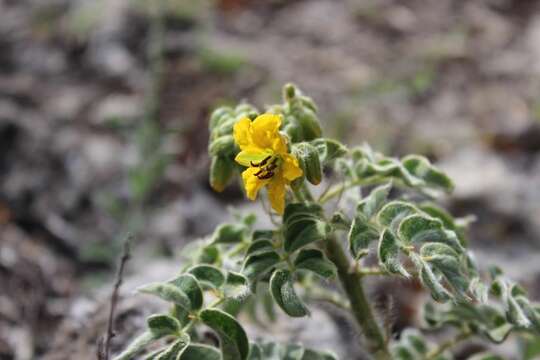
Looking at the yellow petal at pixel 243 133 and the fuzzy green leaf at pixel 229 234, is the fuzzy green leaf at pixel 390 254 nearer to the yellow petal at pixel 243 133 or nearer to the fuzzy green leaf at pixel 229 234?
the yellow petal at pixel 243 133

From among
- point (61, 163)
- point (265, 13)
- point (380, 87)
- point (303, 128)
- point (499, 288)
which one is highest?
point (265, 13)

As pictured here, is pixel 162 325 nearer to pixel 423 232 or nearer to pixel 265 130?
pixel 265 130

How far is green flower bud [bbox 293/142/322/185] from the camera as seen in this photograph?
5.25ft

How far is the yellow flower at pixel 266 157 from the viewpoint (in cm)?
160

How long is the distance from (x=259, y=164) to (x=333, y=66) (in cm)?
342

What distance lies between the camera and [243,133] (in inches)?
63.9

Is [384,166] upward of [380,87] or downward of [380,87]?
downward

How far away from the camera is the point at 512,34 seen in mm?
5105

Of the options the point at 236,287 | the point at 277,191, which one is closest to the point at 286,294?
the point at 236,287

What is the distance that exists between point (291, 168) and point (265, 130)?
4.0 inches

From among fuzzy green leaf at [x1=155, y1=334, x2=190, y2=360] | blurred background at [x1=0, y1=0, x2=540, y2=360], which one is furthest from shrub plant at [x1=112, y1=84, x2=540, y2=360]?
blurred background at [x1=0, y1=0, x2=540, y2=360]

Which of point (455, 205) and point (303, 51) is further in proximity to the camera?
point (303, 51)

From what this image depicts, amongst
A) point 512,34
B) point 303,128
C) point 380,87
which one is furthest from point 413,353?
point 512,34

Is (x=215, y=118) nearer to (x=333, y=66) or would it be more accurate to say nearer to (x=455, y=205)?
(x=455, y=205)
